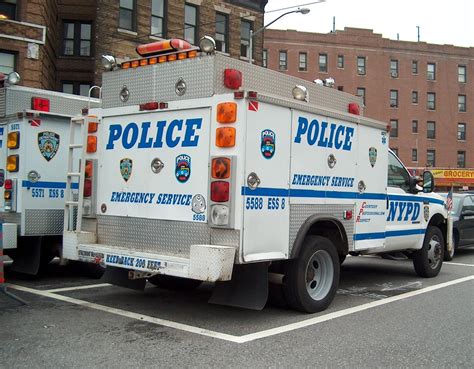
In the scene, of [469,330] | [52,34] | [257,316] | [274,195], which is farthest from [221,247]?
[52,34]

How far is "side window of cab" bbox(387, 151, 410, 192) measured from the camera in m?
8.28

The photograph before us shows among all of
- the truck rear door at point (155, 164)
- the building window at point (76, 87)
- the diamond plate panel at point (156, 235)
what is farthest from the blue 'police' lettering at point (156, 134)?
the building window at point (76, 87)

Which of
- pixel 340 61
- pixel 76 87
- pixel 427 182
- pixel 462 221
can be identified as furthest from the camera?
pixel 340 61

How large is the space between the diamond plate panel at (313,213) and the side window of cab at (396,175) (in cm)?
159

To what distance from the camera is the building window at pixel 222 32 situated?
1088 inches

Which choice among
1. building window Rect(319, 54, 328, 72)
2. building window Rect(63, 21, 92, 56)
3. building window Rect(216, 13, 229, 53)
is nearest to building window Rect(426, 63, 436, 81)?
building window Rect(319, 54, 328, 72)

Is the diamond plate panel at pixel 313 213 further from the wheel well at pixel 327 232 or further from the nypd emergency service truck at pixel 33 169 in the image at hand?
the nypd emergency service truck at pixel 33 169

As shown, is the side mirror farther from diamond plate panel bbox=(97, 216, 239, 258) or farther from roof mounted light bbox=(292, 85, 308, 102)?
diamond plate panel bbox=(97, 216, 239, 258)

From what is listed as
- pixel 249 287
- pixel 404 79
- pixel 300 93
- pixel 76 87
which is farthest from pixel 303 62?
pixel 249 287

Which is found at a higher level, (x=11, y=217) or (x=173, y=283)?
(x=11, y=217)

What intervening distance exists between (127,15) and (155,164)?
20.5 m

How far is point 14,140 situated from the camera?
8.08 m

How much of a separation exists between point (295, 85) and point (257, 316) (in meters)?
2.71

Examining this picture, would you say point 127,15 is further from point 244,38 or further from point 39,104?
point 39,104
